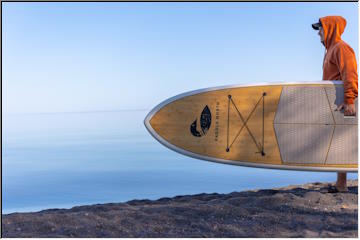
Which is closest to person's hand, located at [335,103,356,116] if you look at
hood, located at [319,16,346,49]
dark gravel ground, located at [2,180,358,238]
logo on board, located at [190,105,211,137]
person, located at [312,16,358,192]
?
person, located at [312,16,358,192]

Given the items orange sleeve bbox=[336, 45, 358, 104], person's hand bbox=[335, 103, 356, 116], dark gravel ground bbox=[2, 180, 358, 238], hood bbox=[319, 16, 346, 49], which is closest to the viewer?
dark gravel ground bbox=[2, 180, 358, 238]

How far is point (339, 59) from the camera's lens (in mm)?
4168

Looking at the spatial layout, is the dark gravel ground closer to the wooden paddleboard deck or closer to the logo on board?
the wooden paddleboard deck

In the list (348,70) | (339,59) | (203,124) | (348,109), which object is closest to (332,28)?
(339,59)

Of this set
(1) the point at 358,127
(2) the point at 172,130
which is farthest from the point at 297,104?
(2) the point at 172,130

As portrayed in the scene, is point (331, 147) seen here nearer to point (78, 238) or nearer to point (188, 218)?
point (188, 218)

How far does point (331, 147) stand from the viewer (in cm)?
438

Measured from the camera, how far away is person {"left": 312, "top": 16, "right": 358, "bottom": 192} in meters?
4.14

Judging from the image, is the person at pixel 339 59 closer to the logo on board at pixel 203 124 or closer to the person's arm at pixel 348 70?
the person's arm at pixel 348 70

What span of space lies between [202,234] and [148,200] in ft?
5.20

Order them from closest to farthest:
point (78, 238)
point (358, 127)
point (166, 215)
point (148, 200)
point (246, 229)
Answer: point (78, 238) < point (246, 229) < point (166, 215) < point (358, 127) < point (148, 200)

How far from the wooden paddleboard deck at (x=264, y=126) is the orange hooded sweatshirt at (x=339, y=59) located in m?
0.12

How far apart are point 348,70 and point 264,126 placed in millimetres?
945

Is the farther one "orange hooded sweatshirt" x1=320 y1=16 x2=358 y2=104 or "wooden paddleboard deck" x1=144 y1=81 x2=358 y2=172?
"wooden paddleboard deck" x1=144 y1=81 x2=358 y2=172
